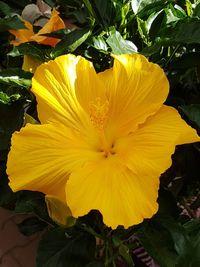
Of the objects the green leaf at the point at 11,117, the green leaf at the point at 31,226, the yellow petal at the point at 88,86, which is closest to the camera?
the yellow petal at the point at 88,86

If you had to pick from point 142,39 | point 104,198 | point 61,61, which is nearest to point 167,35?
point 142,39

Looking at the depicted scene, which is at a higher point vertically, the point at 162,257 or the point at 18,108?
the point at 18,108

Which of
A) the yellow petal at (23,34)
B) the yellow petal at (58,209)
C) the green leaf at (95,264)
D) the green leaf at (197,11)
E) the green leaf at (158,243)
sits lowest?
the green leaf at (95,264)

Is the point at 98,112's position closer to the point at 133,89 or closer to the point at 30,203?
the point at 133,89

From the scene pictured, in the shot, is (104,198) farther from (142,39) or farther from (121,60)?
(142,39)

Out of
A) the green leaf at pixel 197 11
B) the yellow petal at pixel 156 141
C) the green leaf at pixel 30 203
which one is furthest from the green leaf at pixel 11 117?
the green leaf at pixel 197 11

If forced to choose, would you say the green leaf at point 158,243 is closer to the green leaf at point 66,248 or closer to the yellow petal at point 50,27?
the green leaf at point 66,248

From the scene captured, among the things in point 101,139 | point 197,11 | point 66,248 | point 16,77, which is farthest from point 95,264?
point 197,11
